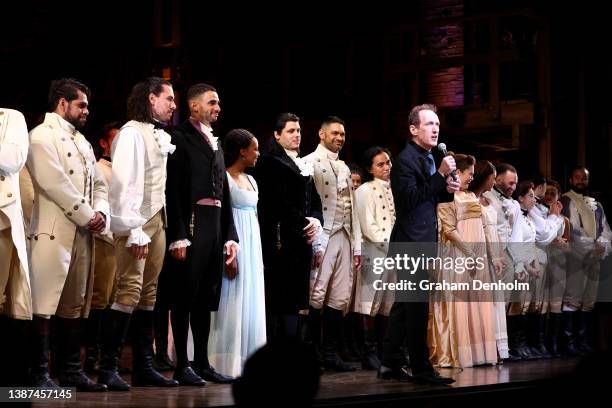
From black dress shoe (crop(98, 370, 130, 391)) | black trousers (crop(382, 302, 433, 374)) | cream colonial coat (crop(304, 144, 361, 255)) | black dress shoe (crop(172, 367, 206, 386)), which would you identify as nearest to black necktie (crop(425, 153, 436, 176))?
black trousers (crop(382, 302, 433, 374))

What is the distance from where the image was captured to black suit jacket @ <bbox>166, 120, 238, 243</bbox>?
5098 millimetres

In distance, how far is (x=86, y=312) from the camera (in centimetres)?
469

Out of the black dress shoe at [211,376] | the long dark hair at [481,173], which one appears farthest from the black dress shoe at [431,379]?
the long dark hair at [481,173]

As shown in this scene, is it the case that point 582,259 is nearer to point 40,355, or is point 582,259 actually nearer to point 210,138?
point 210,138

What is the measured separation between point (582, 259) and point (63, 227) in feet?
18.0

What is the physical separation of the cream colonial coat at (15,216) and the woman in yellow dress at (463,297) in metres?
3.19

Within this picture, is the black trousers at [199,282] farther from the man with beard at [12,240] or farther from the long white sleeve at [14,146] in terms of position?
the long white sleeve at [14,146]

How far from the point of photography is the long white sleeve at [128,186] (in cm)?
471

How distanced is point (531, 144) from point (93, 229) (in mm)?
6140

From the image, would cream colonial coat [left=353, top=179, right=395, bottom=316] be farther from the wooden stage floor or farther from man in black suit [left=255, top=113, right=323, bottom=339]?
man in black suit [left=255, top=113, right=323, bottom=339]

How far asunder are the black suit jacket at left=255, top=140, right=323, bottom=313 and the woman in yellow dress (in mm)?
1301

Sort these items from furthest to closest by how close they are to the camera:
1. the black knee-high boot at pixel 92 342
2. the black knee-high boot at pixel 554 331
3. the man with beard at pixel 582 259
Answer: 1. the man with beard at pixel 582 259
2. the black knee-high boot at pixel 554 331
3. the black knee-high boot at pixel 92 342

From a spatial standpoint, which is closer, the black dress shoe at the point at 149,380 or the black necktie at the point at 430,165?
the black dress shoe at the point at 149,380

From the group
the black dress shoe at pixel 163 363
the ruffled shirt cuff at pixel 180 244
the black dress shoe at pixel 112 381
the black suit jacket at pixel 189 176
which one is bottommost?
the black dress shoe at pixel 163 363
